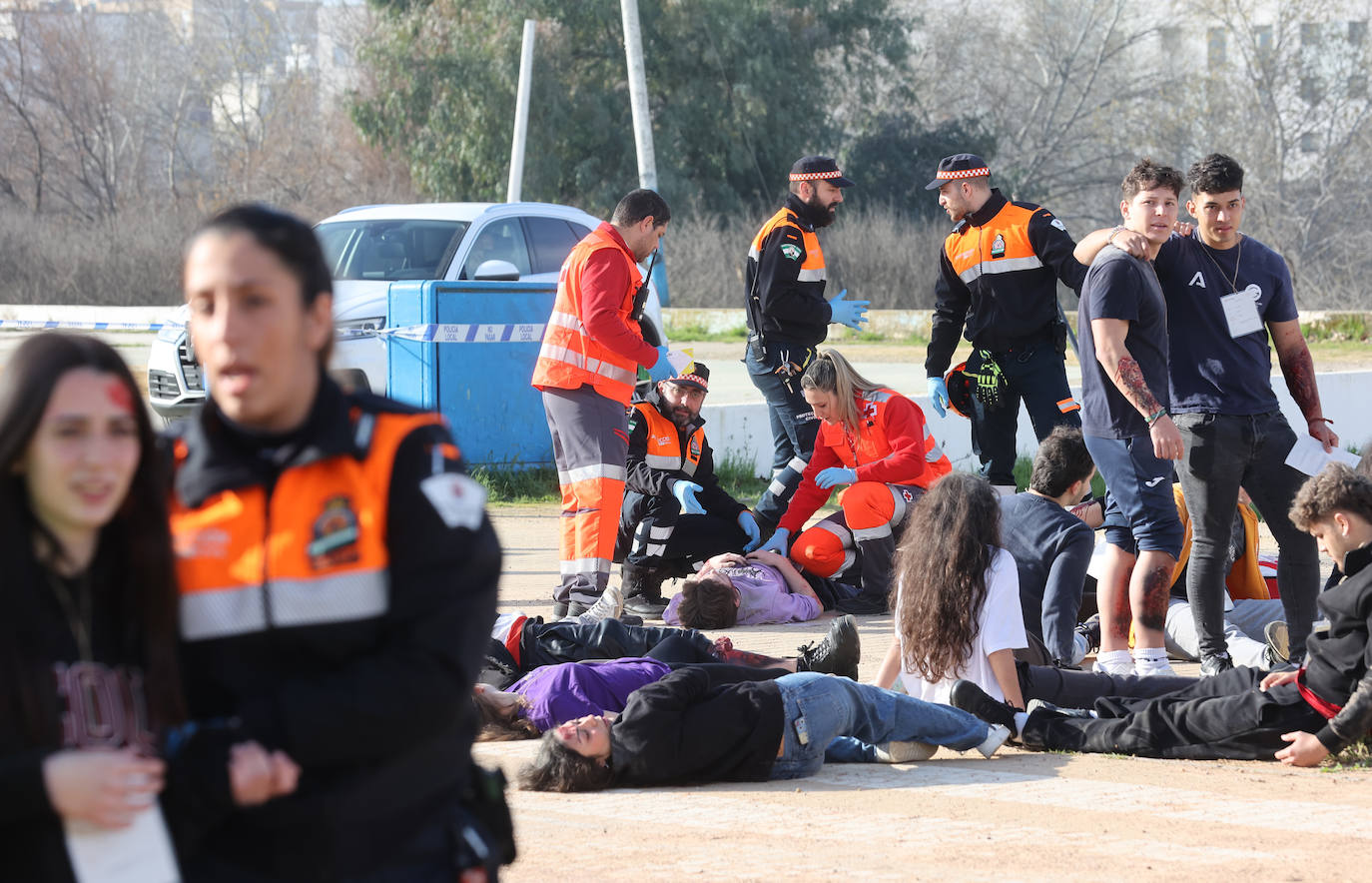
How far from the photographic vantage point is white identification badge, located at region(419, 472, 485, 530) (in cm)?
195

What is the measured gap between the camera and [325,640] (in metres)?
1.93

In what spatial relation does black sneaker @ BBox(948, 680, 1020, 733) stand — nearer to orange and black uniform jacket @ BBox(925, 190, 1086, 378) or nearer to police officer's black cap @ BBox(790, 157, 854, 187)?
orange and black uniform jacket @ BBox(925, 190, 1086, 378)

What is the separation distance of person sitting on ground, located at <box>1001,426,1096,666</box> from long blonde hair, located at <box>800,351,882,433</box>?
5.33 ft

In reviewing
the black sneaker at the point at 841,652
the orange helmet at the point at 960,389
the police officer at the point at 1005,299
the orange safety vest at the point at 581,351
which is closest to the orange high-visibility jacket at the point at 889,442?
the orange helmet at the point at 960,389

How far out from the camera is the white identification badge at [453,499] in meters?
1.95

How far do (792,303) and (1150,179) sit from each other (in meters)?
3.37

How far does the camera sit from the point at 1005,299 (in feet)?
27.0

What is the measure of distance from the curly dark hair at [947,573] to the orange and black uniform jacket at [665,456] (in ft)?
9.71

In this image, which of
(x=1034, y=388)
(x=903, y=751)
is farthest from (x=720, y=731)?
(x=1034, y=388)

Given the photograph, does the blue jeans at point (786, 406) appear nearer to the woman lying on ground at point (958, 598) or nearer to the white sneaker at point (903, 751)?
the woman lying on ground at point (958, 598)

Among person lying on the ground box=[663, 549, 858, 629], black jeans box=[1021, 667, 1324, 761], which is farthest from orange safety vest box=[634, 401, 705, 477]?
black jeans box=[1021, 667, 1324, 761]

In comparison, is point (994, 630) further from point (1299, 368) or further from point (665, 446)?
point (665, 446)

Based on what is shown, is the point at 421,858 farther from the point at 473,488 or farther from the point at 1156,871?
the point at 1156,871

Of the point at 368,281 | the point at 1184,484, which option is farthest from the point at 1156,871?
the point at 368,281
